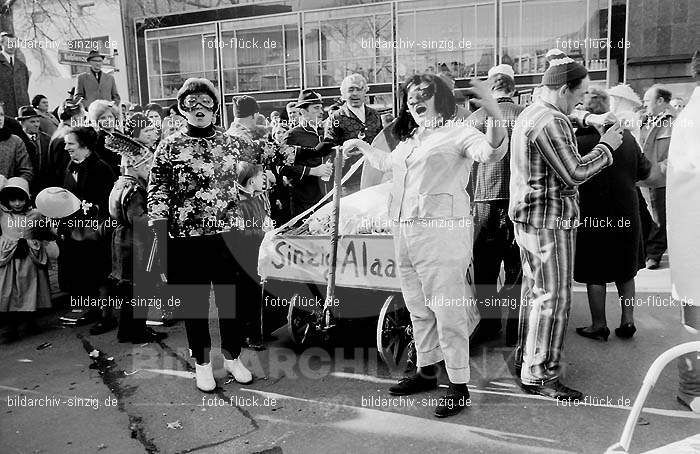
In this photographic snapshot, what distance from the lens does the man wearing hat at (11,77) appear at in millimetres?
8531

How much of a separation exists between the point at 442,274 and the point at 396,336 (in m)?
0.99

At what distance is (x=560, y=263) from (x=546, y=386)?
32.1 inches

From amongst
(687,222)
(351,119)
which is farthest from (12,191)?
(687,222)

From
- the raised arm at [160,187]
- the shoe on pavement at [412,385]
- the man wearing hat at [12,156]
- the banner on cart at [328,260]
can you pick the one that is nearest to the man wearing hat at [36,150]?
the man wearing hat at [12,156]

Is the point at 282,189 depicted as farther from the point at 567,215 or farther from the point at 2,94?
the point at 2,94

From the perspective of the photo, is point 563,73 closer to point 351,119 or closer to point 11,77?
point 351,119

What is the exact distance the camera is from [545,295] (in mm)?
3689

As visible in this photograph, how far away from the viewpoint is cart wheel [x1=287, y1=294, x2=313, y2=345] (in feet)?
15.6

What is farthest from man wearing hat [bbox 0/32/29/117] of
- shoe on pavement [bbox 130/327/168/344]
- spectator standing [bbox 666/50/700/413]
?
spectator standing [bbox 666/50/700/413]

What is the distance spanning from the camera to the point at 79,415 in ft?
12.9

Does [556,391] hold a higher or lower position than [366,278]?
lower

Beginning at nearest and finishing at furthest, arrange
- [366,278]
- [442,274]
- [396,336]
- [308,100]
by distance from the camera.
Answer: [442,274] < [366,278] < [396,336] < [308,100]

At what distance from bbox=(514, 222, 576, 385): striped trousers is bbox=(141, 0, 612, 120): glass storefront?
12.3 meters

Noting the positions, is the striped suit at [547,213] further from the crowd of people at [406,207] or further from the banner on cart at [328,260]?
the banner on cart at [328,260]
